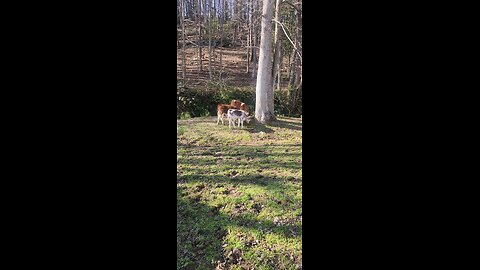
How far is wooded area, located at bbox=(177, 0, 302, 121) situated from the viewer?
35.1 ft

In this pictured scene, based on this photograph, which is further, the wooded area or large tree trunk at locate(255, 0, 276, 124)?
the wooded area

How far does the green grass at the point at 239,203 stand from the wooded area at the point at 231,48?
→ 301 centimetres

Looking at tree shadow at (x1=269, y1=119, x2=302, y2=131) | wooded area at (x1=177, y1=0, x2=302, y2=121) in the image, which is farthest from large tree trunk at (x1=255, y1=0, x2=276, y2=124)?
wooded area at (x1=177, y1=0, x2=302, y2=121)

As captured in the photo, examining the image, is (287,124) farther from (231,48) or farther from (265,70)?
(231,48)

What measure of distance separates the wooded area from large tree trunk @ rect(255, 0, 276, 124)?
0.91 metres

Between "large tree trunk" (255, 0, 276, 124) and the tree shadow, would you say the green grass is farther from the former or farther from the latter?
"large tree trunk" (255, 0, 276, 124)

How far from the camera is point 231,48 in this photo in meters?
17.6

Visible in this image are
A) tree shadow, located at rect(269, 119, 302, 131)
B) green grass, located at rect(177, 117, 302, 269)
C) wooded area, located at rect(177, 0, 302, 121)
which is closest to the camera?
green grass, located at rect(177, 117, 302, 269)

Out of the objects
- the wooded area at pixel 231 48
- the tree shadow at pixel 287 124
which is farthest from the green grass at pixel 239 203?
the wooded area at pixel 231 48

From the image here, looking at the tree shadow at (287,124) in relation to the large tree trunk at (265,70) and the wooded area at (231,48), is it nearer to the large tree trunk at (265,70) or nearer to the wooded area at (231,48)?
the large tree trunk at (265,70)
